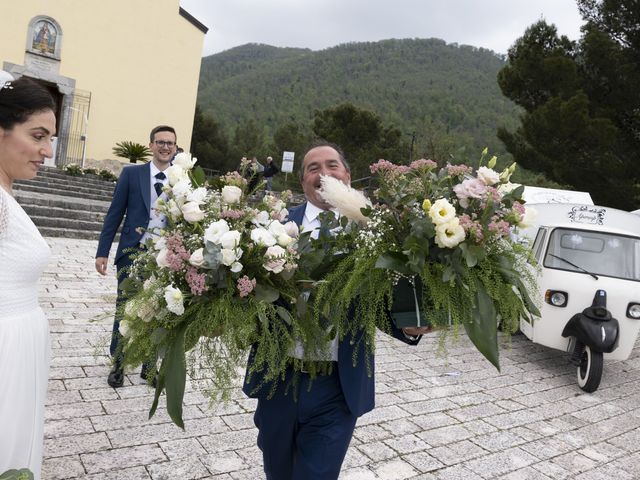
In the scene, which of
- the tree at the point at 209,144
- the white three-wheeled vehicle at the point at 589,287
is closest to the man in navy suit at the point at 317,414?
the white three-wheeled vehicle at the point at 589,287

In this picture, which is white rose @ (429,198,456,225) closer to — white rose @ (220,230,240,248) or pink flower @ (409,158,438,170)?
pink flower @ (409,158,438,170)

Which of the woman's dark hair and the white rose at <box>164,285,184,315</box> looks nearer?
the white rose at <box>164,285,184,315</box>

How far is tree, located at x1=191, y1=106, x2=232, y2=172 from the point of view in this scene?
1642 inches

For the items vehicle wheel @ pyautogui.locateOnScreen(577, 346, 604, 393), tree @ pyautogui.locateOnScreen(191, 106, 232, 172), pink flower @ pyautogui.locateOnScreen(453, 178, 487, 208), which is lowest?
vehicle wheel @ pyautogui.locateOnScreen(577, 346, 604, 393)

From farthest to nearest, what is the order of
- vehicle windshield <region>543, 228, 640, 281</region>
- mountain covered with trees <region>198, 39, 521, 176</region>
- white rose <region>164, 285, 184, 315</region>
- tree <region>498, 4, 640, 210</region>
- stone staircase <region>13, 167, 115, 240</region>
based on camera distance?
mountain covered with trees <region>198, 39, 521, 176</region> < tree <region>498, 4, 640, 210</region> < stone staircase <region>13, 167, 115, 240</region> < vehicle windshield <region>543, 228, 640, 281</region> < white rose <region>164, 285, 184, 315</region>

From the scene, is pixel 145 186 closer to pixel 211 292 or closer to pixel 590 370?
pixel 211 292

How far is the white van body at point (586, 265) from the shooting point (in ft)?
20.6

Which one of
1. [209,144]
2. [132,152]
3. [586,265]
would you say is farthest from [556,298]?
[209,144]

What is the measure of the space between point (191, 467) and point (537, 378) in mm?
4478

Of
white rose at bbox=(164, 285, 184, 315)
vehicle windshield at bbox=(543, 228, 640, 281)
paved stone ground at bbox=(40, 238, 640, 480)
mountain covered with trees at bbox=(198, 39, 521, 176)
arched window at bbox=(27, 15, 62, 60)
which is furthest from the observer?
mountain covered with trees at bbox=(198, 39, 521, 176)

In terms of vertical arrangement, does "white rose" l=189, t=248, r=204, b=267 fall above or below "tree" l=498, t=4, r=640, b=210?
below

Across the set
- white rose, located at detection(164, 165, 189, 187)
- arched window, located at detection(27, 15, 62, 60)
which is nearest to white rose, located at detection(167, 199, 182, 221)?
white rose, located at detection(164, 165, 189, 187)

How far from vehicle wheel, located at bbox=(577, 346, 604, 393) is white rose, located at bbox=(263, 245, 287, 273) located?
5.15 metres

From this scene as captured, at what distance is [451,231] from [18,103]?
1.70 meters
